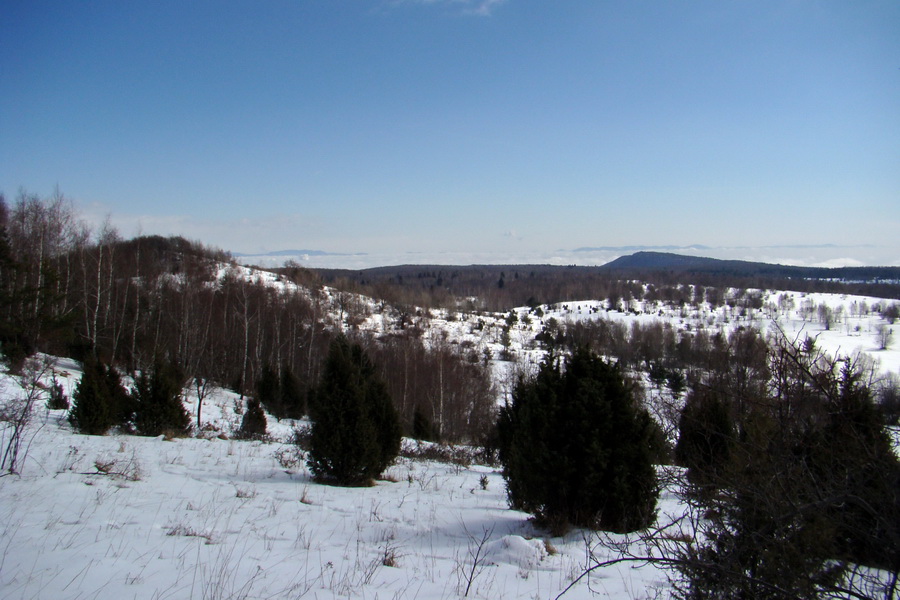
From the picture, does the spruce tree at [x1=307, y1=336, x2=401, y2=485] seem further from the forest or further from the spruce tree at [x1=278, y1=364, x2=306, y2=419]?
the spruce tree at [x1=278, y1=364, x2=306, y2=419]

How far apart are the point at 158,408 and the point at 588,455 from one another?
1278 cm

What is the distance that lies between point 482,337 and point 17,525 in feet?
232

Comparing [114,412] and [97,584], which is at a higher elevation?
[97,584]

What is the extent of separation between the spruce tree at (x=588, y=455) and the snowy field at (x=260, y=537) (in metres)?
0.44

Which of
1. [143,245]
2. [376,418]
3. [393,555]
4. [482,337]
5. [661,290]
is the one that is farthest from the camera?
[661,290]

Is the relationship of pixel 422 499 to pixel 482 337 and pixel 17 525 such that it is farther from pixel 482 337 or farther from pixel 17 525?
pixel 482 337

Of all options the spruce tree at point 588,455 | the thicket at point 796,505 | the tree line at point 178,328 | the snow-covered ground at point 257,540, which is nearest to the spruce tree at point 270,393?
the tree line at point 178,328

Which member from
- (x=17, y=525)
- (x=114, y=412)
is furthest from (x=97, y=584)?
(x=114, y=412)

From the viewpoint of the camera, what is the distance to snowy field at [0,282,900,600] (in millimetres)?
3873

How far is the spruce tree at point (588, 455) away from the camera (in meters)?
5.91

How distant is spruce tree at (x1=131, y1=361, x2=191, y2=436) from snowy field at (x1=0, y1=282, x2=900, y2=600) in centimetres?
387

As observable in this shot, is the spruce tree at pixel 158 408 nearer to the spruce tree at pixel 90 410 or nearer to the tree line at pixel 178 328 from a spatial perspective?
the spruce tree at pixel 90 410

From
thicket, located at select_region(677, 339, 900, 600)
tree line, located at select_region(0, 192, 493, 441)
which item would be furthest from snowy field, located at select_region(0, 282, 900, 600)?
tree line, located at select_region(0, 192, 493, 441)

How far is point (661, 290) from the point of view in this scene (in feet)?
469
